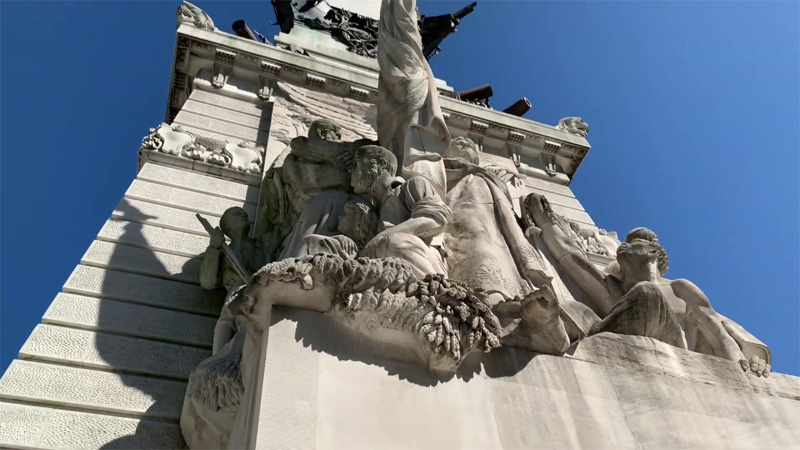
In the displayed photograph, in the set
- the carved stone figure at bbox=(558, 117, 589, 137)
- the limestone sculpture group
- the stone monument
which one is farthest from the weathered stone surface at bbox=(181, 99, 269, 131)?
the carved stone figure at bbox=(558, 117, 589, 137)

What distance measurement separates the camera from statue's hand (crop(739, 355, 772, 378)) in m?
4.95

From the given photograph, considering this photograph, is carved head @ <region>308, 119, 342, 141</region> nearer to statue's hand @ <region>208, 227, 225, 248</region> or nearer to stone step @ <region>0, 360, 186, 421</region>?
statue's hand @ <region>208, 227, 225, 248</region>

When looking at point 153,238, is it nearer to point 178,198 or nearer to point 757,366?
point 178,198

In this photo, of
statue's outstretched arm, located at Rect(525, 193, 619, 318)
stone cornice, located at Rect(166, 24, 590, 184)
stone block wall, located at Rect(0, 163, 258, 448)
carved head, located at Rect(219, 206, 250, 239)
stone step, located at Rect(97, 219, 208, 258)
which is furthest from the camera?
stone cornice, located at Rect(166, 24, 590, 184)

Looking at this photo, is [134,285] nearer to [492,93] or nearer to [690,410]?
[690,410]

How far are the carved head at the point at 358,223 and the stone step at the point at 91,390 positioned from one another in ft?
5.95

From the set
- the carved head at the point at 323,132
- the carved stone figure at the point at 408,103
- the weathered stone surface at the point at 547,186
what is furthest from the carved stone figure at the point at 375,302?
the weathered stone surface at the point at 547,186

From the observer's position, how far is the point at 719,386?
183 inches

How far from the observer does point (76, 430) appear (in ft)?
15.6

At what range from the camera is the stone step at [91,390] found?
4879 millimetres

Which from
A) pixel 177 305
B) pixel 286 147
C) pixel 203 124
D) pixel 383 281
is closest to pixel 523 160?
pixel 286 147

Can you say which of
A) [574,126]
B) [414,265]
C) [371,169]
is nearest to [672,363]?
[414,265]

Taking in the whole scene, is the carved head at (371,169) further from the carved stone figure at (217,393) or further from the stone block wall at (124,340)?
the stone block wall at (124,340)

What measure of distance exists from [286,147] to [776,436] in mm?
6612
